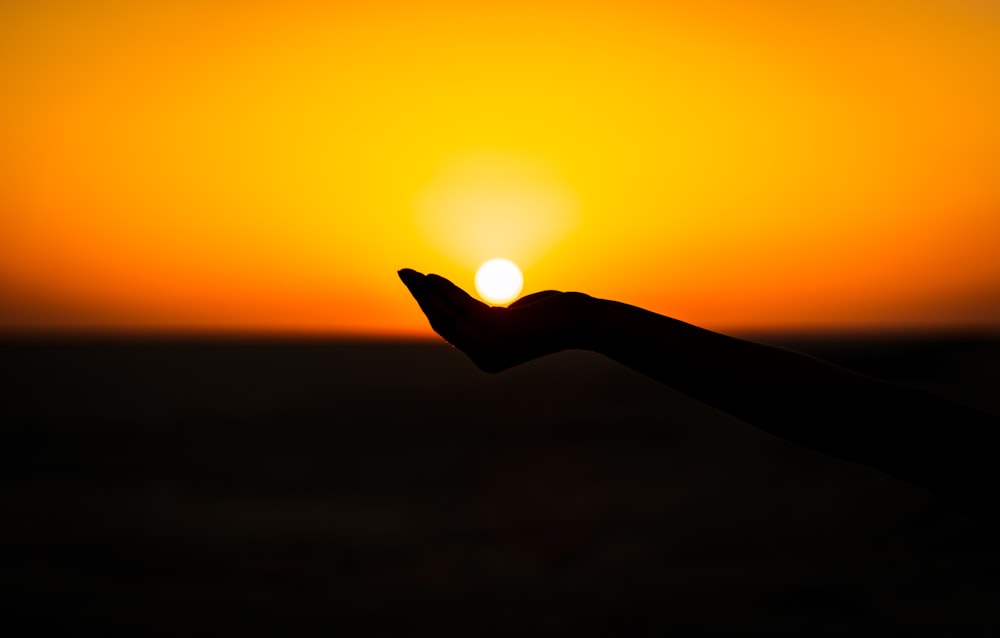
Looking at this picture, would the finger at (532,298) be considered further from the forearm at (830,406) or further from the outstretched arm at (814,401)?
the forearm at (830,406)

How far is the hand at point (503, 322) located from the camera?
6.54 feet

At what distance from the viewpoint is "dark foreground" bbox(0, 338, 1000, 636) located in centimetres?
933

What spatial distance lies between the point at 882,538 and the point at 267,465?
555 inches

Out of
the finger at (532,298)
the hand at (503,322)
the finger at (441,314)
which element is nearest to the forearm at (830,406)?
the hand at (503,322)

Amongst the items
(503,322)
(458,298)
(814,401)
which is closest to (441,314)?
(458,298)

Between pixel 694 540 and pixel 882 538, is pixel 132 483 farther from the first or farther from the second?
pixel 882 538

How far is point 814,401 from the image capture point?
161 cm

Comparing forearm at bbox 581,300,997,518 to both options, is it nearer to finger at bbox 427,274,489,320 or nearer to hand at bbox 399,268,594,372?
hand at bbox 399,268,594,372

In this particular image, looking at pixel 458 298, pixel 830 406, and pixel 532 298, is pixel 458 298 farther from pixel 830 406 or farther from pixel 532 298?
pixel 830 406

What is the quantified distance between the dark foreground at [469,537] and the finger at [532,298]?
7213mm

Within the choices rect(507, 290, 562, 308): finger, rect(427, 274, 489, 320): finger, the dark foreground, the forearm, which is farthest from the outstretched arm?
the dark foreground

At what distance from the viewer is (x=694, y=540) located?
12.9 metres

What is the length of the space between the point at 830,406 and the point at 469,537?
12.0 m

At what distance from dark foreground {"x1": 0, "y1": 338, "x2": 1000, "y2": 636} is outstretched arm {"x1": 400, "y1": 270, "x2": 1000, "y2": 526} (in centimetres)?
751
